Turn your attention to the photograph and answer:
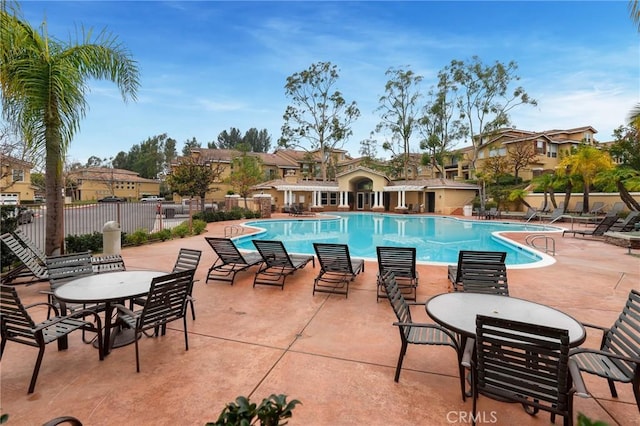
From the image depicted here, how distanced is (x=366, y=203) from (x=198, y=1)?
30492 mm

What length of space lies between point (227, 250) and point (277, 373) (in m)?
4.20

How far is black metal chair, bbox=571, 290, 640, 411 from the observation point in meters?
2.58

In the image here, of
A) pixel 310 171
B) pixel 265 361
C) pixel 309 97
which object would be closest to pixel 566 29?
pixel 265 361

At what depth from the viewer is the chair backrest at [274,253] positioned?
688cm

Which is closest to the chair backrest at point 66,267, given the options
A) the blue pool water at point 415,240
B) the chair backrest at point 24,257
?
the chair backrest at point 24,257

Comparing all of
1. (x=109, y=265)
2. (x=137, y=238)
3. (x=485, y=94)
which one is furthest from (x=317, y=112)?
(x=109, y=265)

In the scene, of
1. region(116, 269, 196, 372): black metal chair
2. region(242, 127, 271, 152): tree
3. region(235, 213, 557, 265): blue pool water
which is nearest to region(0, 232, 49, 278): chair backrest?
region(116, 269, 196, 372): black metal chair

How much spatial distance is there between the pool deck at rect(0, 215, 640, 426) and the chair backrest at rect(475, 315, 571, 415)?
563mm

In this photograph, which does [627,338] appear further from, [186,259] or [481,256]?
[186,259]

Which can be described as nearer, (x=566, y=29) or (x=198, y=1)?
(x=198, y=1)

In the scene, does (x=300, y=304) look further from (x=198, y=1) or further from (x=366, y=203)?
(x=366, y=203)

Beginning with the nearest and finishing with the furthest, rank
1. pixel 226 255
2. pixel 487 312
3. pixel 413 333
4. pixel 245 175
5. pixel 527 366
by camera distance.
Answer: pixel 527 366 → pixel 487 312 → pixel 413 333 → pixel 226 255 → pixel 245 175

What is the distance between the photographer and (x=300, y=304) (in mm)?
5559

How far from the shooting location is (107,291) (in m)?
3.82
